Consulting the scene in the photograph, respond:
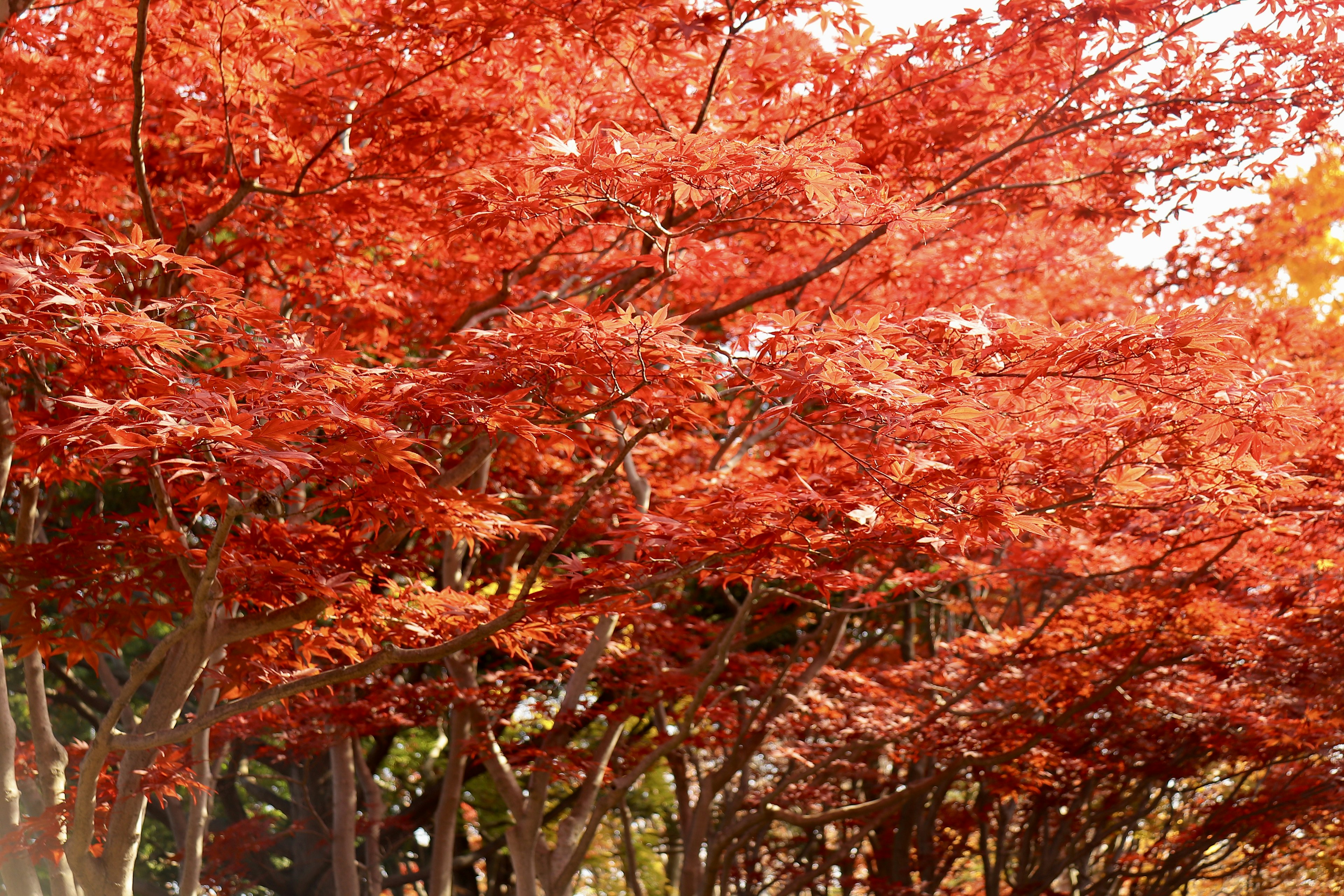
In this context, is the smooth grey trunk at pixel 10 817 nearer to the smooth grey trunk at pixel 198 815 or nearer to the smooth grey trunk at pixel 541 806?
the smooth grey trunk at pixel 198 815

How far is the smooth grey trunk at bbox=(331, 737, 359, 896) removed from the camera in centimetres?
889

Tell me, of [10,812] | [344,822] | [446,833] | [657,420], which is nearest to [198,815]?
[10,812]

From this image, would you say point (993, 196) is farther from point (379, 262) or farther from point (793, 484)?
point (379, 262)

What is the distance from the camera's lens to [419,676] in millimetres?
11570

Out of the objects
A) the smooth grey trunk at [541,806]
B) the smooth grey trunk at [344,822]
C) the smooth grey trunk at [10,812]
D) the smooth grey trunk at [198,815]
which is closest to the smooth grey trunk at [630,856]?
the smooth grey trunk at [344,822]

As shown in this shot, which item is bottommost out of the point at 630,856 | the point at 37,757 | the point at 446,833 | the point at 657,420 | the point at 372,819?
the point at 630,856

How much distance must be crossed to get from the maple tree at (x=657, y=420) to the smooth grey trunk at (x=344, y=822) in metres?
0.04

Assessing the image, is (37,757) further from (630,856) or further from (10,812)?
(630,856)

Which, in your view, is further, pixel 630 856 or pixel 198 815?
pixel 630 856

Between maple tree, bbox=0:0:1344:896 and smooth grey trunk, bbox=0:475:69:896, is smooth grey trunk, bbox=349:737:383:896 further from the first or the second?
smooth grey trunk, bbox=0:475:69:896

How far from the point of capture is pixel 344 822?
9031mm

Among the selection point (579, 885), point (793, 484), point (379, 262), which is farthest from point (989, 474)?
point (579, 885)

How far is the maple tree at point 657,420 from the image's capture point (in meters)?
3.57

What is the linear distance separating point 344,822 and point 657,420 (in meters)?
6.61
